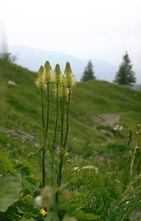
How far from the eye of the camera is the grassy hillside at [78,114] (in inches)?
314

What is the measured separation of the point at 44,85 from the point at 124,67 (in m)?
56.6

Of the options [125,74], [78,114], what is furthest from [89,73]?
[78,114]

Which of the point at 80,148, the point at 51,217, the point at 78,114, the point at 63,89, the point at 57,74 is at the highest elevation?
the point at 57,74

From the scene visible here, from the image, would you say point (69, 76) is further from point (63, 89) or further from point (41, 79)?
point (41, 79)

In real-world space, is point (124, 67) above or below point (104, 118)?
above

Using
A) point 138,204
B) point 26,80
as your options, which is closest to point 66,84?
point 138,204

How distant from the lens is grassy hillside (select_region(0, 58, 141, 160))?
7.97 meters

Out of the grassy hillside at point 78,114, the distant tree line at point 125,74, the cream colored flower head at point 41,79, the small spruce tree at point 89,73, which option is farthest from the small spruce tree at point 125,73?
the cream colored flower head at point 41,79

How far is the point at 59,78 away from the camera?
5.70 feet

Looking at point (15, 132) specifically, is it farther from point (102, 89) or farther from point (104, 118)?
point (102, 89)

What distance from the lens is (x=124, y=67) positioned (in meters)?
56.2

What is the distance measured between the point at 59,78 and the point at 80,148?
8.71 metres

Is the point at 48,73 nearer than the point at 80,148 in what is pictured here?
Yes

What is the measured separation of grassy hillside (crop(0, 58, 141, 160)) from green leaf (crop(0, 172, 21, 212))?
12.4 inches
